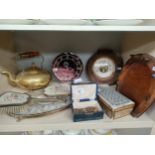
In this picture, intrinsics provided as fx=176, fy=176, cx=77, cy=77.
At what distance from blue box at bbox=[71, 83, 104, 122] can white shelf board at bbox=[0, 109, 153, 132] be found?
3cm

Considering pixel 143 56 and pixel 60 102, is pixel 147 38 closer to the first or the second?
pixel 143 56

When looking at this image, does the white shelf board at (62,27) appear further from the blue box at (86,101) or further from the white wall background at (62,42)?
the white wall background at (62,42)

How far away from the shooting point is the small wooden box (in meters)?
0.68

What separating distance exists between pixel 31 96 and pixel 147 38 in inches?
23.0

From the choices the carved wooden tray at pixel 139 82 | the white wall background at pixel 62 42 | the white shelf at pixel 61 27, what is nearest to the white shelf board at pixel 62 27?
the white shelf at pixel 61 27

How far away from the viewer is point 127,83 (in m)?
0.80

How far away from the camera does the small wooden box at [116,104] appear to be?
0.68 metres

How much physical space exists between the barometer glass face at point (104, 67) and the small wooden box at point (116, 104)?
0.22 m

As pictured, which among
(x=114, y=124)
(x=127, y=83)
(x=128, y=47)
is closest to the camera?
(x=114, y=124)

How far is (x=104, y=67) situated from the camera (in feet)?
3.14

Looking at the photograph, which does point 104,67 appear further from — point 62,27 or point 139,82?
point 62,27

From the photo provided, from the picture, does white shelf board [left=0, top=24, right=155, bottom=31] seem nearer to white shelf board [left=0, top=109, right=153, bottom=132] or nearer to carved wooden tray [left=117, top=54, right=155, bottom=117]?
carved wooden tray [left=117, top=54, right=155, bottom=117]

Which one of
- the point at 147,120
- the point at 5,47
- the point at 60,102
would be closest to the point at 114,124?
the point at 147,120

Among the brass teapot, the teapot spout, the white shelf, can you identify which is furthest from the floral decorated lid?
the white shelf
